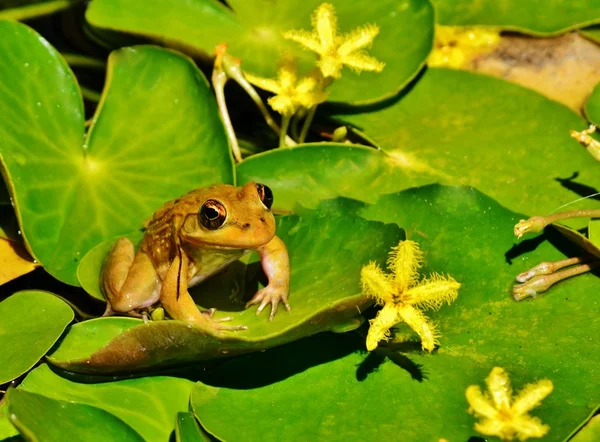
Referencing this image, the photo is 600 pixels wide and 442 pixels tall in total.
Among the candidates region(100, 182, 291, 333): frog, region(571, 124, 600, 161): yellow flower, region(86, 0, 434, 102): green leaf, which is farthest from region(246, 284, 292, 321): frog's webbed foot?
region(571, 124, 600, 161): yellow flower

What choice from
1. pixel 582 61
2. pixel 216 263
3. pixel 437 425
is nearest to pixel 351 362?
pixel 437 425

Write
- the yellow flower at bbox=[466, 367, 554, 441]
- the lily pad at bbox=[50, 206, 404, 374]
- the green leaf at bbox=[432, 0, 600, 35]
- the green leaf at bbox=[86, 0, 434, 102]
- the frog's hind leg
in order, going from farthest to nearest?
1. the green leaf at bbox=[432, 0, 600, 35]
2. the green leaf at bbox=[86, 0, 434, 102]
3. the frog's hind leg
4. the lily pad at bbox=[50, 206, 404, 374]
5. the yellow flower at bbox=[466, 367, 554, 441]

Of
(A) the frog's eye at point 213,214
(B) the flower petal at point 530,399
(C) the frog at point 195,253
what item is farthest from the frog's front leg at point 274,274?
(B) the flower petal at point 530,399

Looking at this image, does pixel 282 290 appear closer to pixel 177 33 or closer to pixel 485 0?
pixel 177 33

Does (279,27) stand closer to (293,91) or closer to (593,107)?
(293,91)

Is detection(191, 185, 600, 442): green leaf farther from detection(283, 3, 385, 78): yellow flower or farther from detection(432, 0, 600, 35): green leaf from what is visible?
detection(432, 0, 600, 35): green leaf

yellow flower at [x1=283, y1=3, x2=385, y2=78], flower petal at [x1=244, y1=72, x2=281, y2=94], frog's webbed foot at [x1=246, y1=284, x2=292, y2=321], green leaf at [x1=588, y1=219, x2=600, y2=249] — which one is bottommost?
frog's webbed foot at [x1=246, y1=284, x2=292, y2=321]
